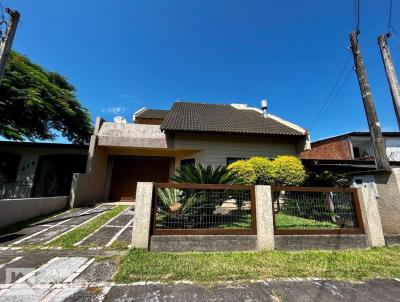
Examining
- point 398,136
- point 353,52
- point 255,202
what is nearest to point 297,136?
point 353,52

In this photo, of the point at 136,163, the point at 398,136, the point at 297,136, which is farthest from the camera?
the point at 398,136

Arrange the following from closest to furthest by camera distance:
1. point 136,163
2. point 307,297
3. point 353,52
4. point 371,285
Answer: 1. point 307,297
2. point 371,285
3. point 353,52
4. point 136,163

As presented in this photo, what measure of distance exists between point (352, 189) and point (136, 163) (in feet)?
35.7

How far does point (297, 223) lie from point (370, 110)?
435 centimetres

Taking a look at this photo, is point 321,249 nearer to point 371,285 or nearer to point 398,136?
point 371,285

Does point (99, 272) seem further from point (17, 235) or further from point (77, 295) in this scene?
point (17, 235)

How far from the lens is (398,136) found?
17688mm

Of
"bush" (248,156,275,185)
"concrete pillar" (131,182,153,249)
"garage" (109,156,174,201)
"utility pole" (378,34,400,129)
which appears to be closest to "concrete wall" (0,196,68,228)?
"garage" (109,156,174,201)

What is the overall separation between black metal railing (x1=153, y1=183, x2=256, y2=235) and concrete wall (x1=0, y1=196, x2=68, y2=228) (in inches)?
201

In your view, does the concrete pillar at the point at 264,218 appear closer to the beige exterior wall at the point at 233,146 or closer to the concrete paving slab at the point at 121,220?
the concrete paving slab at the point at 121,220

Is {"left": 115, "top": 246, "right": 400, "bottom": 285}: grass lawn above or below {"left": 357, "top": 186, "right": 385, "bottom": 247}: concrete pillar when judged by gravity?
below

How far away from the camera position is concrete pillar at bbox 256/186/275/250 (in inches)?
179

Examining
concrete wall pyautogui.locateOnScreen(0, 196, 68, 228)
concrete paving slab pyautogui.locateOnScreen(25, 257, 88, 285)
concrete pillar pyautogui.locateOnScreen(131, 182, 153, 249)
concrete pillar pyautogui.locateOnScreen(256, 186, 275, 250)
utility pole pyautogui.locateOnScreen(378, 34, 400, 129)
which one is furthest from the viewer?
utility pole pyautogui.locateOnScreen(378, 34, 400, 129)

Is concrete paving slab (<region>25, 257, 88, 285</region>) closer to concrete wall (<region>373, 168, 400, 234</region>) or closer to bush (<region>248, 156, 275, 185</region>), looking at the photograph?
bush (<region>248, 156, 275, 185</region>)
